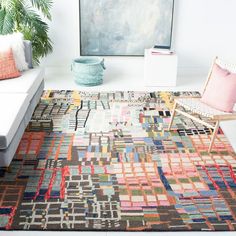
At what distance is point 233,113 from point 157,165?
3.07ft

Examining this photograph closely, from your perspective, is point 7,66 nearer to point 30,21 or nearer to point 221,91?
point 30,21

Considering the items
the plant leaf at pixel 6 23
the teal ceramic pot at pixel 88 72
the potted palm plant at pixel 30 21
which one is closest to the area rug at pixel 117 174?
the teal ceramic pot at pixel 88 72

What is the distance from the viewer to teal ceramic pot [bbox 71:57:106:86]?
217 inches

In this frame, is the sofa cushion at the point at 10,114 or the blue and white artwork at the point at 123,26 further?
the blue and white artwork at the point at 123,26

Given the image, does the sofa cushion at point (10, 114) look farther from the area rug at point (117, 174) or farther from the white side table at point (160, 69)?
the white side table at point (160, 69)

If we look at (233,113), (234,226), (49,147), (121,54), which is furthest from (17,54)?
(234,226)

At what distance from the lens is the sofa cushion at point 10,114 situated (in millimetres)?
3253

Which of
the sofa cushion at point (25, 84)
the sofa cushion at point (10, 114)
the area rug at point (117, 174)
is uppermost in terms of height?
the sofa cushion at point (25, 84)

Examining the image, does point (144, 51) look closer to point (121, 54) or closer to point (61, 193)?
point (121, 54)

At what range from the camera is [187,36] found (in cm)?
598

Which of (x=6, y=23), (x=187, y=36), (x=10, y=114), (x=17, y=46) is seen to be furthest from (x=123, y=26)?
(x=10, y=114)

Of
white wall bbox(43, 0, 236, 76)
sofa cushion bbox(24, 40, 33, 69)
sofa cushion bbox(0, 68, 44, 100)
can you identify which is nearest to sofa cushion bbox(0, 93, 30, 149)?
sofa cushion bbox(0, 68, 44, 100)

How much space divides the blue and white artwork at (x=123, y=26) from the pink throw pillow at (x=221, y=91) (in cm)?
178

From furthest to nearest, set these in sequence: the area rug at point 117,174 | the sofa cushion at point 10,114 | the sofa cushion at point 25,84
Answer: the sofa cushion at point 25,84
the sofa cushion at point 10,114
the area rug at point 117,174
